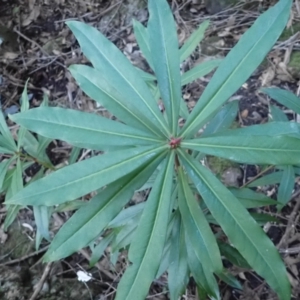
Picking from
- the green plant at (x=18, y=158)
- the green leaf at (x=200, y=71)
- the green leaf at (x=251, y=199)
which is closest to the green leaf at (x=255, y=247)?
the green leaf at (x=251, y=199)

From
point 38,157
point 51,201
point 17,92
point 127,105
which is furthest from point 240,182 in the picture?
point 17,92

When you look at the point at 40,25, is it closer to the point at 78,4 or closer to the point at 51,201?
the point at 78,4

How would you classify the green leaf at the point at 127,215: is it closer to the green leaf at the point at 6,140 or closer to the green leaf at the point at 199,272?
the green leaf at the point at 199,272

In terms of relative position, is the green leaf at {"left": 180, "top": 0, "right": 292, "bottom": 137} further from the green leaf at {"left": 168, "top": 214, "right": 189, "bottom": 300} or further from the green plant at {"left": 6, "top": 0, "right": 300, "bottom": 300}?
the green leaf at {"left": 168, "top": 214, "right": 189, "bottom": 300}

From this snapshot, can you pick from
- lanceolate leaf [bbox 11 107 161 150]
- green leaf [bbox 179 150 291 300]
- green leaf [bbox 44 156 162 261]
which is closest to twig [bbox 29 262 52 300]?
green leaf [bbox 44 156 162 261]

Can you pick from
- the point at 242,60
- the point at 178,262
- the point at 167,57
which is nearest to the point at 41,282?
the point at 178,262

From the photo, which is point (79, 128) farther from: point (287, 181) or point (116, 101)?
point (287, 181)
